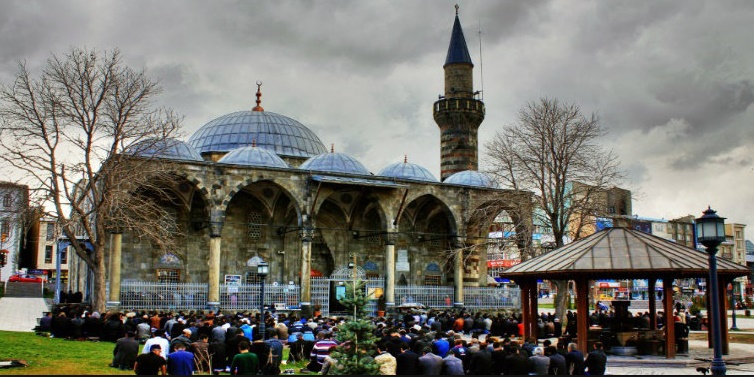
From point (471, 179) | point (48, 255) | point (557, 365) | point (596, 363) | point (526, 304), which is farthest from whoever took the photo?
point (48, 255)

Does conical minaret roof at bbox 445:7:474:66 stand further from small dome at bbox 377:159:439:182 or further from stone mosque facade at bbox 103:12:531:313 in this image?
small dome at bbox 377:159:439:182

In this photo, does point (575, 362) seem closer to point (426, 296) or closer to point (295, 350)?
point (295, 350)

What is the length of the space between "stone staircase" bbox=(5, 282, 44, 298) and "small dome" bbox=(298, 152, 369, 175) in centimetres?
2171

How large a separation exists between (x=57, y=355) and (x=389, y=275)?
18.0 metres

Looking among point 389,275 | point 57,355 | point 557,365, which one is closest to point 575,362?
point 557,365

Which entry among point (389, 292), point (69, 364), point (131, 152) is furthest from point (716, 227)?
point (389, 292)

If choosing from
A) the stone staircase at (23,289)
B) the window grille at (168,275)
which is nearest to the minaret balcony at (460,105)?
the window grille at (168,275)

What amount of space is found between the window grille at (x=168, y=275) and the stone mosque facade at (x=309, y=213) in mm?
45

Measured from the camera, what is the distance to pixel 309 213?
2908 centimetres

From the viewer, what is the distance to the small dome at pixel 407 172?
34.5m

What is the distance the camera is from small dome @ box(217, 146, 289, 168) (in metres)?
29.8

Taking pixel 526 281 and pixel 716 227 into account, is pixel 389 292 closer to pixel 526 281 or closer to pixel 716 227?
pixel 526 281

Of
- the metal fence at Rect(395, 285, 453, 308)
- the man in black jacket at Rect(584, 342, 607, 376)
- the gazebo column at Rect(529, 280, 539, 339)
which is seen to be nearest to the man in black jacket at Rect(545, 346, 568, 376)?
the man in black jacket at Rect(584, 342, 607, 376)

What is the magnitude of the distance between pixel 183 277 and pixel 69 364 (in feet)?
55.2
